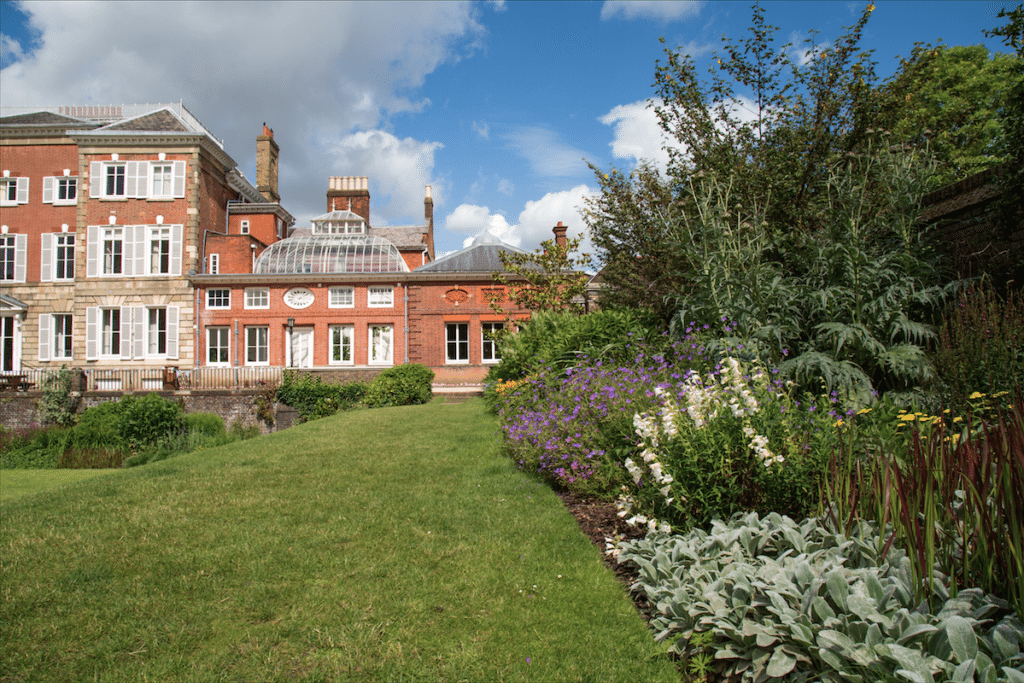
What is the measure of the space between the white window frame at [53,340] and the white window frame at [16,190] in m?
5.16

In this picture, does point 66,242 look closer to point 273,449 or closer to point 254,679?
point 273,449

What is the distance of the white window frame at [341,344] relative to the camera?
76.4 ft

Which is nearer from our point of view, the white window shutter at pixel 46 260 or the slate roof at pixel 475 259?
the slate roof at pixel 475 259

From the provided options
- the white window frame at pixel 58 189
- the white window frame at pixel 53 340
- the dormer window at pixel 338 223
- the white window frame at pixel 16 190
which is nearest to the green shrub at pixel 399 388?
the dormer window at pixel 338 223

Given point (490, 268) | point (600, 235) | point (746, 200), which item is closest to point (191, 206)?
point (490, 268)

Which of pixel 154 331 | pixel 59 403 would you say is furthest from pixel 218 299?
pixel 59 403

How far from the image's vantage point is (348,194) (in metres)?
29.8

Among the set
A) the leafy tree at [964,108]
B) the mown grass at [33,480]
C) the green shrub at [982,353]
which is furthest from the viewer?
the leafy tree at [964,108]

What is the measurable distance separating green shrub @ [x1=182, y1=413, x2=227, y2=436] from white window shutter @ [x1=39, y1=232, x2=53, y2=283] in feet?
45.8

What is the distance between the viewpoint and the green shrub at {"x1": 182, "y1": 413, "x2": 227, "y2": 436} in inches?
642

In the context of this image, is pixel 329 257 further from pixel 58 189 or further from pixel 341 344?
pixel 58 189

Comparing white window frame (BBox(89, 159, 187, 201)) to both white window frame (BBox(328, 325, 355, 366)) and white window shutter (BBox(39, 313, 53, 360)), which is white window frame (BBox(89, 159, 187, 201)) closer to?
white window shutter (BBox(39, 313, 53, 360))

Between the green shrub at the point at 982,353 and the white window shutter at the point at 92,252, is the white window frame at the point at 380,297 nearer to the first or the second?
the white window shutter at the point at 92,252

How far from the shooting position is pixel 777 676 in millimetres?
2295
